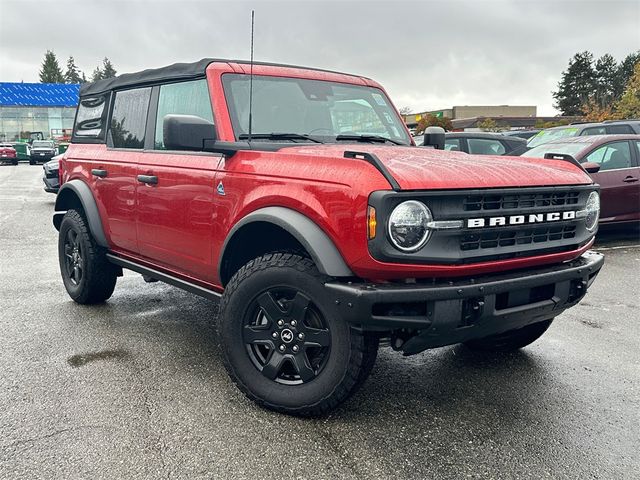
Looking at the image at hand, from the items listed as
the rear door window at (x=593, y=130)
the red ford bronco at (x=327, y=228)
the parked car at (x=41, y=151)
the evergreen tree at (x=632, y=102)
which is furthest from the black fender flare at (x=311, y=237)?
the evergreen tree at (x=632, y=102)

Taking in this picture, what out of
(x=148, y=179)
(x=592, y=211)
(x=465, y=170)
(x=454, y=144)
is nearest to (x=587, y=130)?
(x=454, y=144)

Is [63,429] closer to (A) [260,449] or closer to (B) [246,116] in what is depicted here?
(A) [260,449]

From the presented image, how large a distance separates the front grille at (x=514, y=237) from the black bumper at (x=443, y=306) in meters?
0.16

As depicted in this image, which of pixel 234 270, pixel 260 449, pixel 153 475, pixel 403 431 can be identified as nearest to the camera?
pixel 153 475

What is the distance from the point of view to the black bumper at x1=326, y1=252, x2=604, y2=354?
250 cm

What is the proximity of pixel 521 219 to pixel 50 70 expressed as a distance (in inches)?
4693

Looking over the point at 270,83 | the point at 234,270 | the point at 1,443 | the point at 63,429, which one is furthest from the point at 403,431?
the point at 270,83

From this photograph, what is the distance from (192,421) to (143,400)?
41cm

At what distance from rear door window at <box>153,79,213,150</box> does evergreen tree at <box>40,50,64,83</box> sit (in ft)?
376

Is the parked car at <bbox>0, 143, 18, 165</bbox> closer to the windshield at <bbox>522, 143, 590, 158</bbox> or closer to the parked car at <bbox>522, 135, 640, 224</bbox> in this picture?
the windshield at <bbox>522, 143, 590, 158</bbox>

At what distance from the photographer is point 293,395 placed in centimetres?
293

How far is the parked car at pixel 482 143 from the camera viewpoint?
391 inches

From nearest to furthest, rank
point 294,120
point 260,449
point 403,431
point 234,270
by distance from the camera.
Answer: point 260,449 → point 403,431 → point 234,270 → point 294,120

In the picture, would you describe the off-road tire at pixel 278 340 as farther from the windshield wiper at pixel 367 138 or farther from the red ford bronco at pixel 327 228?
the windshield wiper at pixel 367 138
